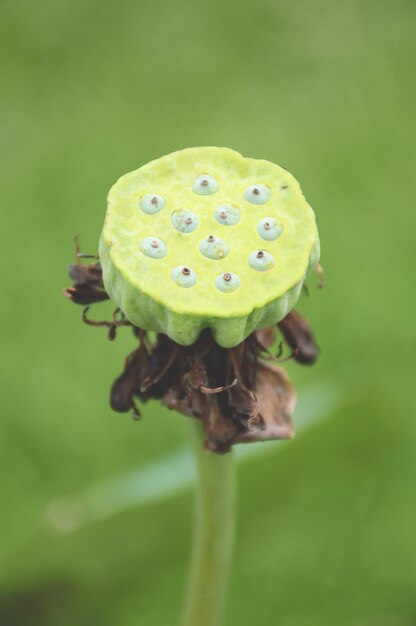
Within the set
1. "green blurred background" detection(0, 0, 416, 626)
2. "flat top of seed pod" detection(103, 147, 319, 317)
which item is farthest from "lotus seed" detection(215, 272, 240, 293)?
"green blurred background" detection(0, 0, 416, 626)

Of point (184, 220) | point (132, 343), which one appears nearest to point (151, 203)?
point (184, 220)

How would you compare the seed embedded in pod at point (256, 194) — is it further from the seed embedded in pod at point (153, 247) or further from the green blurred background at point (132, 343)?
the green blurred background at point (132, 343)

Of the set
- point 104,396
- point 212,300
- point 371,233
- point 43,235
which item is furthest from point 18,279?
point 212,300

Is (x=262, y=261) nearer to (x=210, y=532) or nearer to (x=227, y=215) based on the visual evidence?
(x=227, y=215)

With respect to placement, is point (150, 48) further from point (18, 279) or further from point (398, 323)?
point (398, 323)

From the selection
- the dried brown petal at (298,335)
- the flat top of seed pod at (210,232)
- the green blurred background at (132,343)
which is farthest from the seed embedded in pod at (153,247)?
the green blurred background at (132,343)
